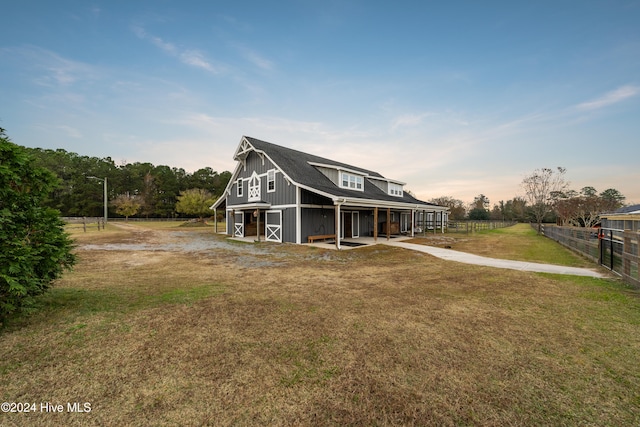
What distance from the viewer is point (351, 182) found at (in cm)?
2172

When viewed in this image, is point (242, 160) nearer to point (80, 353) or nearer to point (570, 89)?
point (80, 353)

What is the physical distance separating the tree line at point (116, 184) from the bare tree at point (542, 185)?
5377 centimetres

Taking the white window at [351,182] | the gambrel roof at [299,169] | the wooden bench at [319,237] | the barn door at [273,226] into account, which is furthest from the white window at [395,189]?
the barn door at [273,226]

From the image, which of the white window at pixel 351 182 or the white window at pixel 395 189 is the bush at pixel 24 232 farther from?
the white window at pixel 395 189

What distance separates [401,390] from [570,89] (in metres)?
21.7

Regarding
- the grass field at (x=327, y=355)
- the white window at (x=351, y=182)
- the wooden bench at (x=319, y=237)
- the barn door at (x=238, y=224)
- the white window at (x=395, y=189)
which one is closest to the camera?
the grass field at (x=327, y=355)

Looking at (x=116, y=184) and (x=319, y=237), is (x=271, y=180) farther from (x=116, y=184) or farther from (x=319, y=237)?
(x=116, y=184)

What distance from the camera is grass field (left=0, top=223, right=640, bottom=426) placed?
7.55 ft

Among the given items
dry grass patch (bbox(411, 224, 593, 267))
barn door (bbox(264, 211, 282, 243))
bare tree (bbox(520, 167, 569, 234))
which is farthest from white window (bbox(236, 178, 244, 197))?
bare tree (bbox(520, 167, 569, 234))

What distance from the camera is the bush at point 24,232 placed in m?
3.71

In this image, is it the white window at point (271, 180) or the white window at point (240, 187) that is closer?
the white window at point (271, 180)

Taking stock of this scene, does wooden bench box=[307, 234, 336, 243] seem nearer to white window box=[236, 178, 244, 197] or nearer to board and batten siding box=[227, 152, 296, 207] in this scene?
board and batten siding box=[227, 152, 296, 207]

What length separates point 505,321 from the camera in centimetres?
445

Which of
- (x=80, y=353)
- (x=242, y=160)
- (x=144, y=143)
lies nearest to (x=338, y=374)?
(x=80, y=353)
